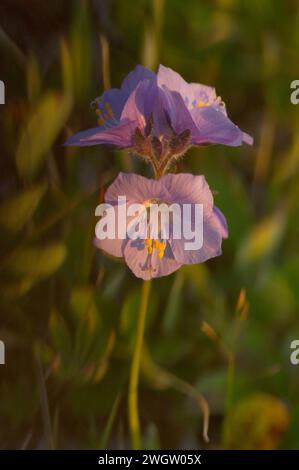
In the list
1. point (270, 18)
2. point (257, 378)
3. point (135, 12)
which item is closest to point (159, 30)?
point (135, 12)

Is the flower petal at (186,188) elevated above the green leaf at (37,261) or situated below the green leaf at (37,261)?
above

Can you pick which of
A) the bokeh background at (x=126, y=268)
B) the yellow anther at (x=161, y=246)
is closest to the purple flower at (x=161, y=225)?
the yellow anther at (x=161, y=246)

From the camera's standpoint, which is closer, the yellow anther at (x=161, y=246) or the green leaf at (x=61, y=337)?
the yellow anther at (x=161, y=246)

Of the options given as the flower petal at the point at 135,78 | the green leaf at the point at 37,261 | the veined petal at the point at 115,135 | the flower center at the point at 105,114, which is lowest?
the green leaf at the point at 37,261

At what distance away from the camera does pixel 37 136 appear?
75cm

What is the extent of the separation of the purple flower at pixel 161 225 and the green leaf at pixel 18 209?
0.15 meters

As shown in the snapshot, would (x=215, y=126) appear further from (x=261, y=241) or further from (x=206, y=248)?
(x=261, y=241)

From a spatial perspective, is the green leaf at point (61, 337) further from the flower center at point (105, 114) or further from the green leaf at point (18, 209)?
the flower center at point (105, 114)

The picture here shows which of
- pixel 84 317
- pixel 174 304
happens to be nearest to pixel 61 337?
pixel 84 317

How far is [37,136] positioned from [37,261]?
0.13m

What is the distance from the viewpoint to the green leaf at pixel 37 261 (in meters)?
0.74

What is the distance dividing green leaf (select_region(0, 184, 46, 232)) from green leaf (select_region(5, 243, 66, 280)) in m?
0.03

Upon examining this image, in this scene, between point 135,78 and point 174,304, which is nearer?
point 135,78

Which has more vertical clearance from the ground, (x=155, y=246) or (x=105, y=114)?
(x=105, y=114)
